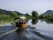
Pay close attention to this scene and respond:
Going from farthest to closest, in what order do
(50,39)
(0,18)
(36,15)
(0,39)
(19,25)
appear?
(36,15) < (0,18) < (19,25) < (50,39) < (0,39)

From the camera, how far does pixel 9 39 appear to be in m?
7.10

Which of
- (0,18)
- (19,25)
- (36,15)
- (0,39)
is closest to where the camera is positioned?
(0,39)

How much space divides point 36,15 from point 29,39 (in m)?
39.6

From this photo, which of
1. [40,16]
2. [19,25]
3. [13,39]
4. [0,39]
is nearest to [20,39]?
[13,39]

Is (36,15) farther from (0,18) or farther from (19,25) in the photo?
(19,25)

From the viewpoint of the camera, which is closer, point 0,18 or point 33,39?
point 33,39

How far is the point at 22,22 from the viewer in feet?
39.4

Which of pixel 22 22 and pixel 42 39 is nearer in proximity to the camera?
pixel 42 39

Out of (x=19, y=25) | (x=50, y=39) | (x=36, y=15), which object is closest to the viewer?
(x=50, y=39)

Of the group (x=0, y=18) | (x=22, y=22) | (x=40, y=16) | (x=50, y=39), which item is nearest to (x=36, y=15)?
(x=40, y=16)

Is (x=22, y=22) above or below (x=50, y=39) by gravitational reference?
above

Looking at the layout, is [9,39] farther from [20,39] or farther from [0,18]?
[0,18]

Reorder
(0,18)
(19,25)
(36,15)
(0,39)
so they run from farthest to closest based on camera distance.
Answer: (36,15) → (0,18) → (19,25) → (0,39)

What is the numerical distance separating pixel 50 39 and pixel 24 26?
15.8 feet
